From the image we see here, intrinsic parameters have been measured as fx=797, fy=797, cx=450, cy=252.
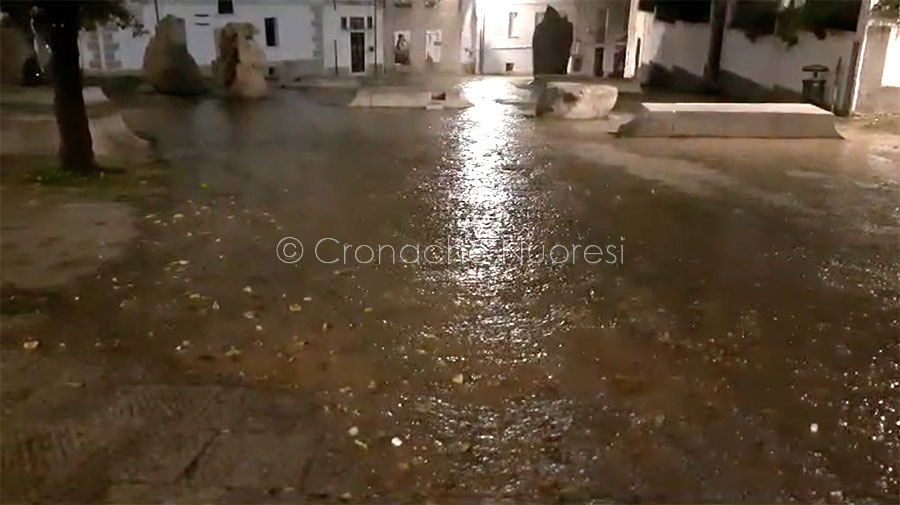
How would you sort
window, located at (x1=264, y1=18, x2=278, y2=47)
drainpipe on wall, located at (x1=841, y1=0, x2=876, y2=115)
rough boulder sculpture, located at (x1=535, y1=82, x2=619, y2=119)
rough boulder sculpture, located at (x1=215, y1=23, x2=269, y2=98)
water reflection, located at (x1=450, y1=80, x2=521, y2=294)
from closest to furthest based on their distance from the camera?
water reflection, located at (x1=450, y1=80, x2=521, y2=294)
drainpipe on wall, located at (x1=841, y1=0, x2=876, y2=115)
rough boulder sculpture, located at (x1=535, y1=82, x2=619, y2=119)
rough boulder sculpture, located at (x1=215, y1=23, x2=269, y2=98)
window, located at (x1=264, y1=18, x2=278, y2=47)

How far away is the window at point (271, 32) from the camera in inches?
940

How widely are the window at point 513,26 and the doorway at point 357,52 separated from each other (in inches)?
224

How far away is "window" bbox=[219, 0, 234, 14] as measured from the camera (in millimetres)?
23062

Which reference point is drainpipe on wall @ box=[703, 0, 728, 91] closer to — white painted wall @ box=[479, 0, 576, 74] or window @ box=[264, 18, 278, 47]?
white painted wall @ box=[479, 0, 576, 74]

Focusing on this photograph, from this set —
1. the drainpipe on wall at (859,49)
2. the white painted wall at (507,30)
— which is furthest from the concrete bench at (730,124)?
the white painted wall at (507,30)

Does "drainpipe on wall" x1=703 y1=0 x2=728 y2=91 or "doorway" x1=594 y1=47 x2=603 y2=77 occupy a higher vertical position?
"drainpipe on wall" x1=703 y1=0 x2=728 y2=91

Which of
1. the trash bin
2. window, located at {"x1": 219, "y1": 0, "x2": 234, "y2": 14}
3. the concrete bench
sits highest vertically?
window, located at {"x1": 219, "y1": 0, "x2": 234, "y2": 14}

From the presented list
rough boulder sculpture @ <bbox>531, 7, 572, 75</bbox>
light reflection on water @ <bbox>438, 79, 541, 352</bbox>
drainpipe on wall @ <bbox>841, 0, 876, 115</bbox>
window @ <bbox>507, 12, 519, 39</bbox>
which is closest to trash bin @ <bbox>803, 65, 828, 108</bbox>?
drainpipe on wall @ <bbox>841, 0, 876, 115</bbox>

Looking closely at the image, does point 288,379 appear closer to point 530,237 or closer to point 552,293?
point 552,293

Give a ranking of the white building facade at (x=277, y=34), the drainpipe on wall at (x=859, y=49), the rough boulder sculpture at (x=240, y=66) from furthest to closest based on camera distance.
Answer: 1. the white building facade at (x=277, y=34)
2. the rough boulder sculpture at (x=240, y=66)
3. the drainpipe on wall at (x=859, y=49)

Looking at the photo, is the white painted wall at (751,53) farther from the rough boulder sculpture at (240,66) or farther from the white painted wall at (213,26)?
the white painted wall at (213,26)

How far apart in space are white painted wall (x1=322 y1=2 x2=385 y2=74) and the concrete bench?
51.8 ft

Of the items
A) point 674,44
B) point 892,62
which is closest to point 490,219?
point 892,62

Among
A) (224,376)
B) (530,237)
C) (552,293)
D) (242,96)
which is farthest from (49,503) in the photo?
(242,96)
